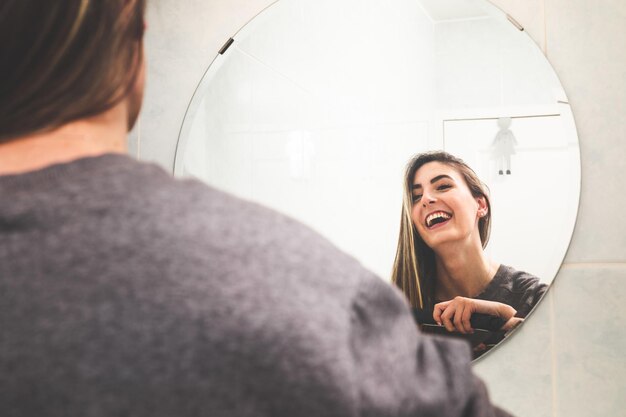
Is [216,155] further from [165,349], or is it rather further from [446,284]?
[165,349]

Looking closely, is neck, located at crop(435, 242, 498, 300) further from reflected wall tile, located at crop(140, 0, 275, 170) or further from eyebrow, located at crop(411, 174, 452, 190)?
reflected wall tile, located at crop(140, 0, 275, 170)

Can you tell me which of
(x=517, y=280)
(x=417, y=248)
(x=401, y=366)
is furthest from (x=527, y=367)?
(x=401, y=366)

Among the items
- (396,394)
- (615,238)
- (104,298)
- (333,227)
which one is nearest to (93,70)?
(104,298)

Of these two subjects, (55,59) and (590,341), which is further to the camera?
(590,341)

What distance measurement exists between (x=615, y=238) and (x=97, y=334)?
930 millimetres

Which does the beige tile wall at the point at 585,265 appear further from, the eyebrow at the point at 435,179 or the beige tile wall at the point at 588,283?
the eyebrow at the point at 435,179

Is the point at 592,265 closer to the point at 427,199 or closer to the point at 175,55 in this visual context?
the point at 427,199

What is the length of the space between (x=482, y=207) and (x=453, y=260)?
10 centimetres

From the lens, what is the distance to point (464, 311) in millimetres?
1047

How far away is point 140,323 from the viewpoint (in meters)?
0.33

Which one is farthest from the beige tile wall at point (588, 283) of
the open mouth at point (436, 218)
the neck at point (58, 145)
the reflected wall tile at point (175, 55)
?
the neck at point (58, 145)

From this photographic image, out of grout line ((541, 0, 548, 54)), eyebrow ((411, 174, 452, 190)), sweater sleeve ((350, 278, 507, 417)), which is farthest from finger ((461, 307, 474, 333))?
sweater sleeve ((350, 278, 507, 417))

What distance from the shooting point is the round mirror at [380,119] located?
1.04m

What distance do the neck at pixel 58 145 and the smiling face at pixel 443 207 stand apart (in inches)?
29.2
